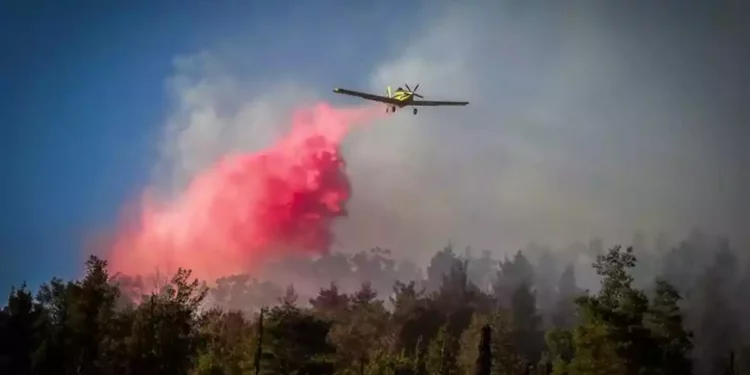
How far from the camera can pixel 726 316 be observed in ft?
521

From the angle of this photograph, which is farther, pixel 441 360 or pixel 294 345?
pixel 441 360

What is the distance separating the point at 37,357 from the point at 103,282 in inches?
395

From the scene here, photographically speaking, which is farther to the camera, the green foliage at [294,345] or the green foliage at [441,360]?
the green foliage at [441,360]

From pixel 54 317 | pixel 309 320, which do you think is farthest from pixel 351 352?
pixel 54 317

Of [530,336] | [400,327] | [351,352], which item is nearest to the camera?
[351,352]

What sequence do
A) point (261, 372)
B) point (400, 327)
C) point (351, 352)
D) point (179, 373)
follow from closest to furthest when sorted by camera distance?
point (179, 373) < point (261, 372) < point (351, 352) < point (400, 327)

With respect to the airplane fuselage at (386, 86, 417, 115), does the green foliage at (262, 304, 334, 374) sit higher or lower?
lower

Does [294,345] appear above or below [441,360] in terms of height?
below

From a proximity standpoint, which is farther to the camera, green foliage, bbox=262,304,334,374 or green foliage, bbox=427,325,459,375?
green foliage, bbox=427,325,459,375

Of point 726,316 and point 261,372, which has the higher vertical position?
point 726,316

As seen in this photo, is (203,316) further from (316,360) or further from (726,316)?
(726,316)

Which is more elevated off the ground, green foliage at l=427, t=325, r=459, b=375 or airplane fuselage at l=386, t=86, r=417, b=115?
airplane fuselage at l=386, t=86, r=417, b=115

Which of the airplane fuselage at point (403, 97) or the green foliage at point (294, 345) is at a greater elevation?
the airplane fuselage at point (403, 97)

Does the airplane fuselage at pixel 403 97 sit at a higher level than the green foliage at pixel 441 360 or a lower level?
higher
